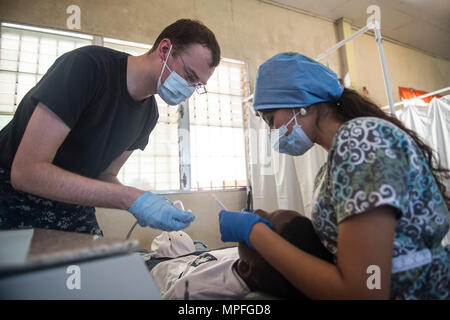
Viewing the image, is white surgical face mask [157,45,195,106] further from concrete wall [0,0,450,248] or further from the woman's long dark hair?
concrete wall [0,0,450,248]

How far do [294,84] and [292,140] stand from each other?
0.22m

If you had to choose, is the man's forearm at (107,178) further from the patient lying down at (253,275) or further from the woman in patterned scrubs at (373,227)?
the woman in patterned scrubs at (373,227)

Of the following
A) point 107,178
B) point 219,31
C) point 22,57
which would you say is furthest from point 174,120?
point 107,178

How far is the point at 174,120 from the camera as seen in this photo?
3.21 meters

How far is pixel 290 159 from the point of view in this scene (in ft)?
10.0

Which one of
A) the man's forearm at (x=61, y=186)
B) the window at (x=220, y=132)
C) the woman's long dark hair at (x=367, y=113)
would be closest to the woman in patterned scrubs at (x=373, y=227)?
the woman's long dark hair at (x=367, y=113)

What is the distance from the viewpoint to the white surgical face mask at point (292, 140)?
1066 millimetres

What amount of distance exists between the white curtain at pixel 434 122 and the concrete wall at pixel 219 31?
185 cm

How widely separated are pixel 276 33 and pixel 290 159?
1.96 metres

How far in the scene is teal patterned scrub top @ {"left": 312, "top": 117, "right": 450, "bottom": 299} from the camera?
64 cm

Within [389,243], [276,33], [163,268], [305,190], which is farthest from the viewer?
[276,33]

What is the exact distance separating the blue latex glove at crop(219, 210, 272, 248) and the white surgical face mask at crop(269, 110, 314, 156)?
36 centimetres
